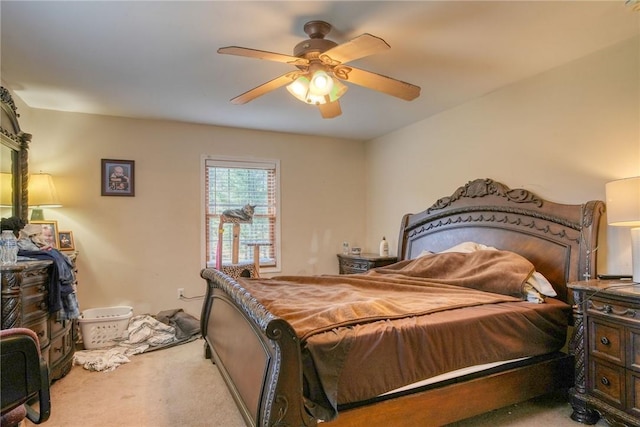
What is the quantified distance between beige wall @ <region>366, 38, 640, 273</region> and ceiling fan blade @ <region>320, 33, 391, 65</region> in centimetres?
185

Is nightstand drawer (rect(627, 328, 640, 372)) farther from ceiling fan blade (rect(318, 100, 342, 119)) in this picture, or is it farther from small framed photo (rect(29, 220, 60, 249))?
small framed photo (rect(29, 220, 60, 249))

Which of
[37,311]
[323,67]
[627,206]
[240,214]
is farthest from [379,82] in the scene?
[37,311]

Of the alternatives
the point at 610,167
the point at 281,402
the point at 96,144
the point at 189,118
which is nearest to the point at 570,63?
the point at 610,167

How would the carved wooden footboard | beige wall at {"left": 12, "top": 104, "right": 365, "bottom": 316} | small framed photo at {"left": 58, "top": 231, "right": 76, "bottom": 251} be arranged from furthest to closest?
beige wall at {"left": 12, "top": 104, "right": 365, "bottom": 316} < small framed photo at {"left": 58, "top": 231, "right": 76, "bottom": 251} < the carved wooden footboard

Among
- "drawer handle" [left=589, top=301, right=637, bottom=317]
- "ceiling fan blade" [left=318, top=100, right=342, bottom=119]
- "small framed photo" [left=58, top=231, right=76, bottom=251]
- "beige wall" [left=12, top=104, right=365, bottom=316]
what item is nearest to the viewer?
"drawer handle" [left=589, top=301, right=637, bottom=317]

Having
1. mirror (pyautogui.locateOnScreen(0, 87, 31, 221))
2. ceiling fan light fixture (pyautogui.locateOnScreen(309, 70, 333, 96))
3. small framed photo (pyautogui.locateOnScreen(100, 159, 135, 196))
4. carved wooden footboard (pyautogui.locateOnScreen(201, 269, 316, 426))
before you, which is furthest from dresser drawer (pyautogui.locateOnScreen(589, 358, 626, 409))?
small framed photo (pyautogui.locateOnScreen(100, 159, 135, 196))

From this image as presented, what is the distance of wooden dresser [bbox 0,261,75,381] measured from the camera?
2.18 meters

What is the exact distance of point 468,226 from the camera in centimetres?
349

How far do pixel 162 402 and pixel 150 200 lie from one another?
2450 millimetres

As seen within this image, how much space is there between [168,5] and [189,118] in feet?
7.33

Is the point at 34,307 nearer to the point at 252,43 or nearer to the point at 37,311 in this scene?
the point at 37,311

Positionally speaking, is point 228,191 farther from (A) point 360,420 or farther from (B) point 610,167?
(B) point 610,167

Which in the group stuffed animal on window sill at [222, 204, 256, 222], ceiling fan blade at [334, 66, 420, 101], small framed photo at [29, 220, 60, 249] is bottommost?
small framed photo at [29, 220, 60, 249]

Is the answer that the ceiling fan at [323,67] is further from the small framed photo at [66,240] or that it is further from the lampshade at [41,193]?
the small framed photo at [66,240]
